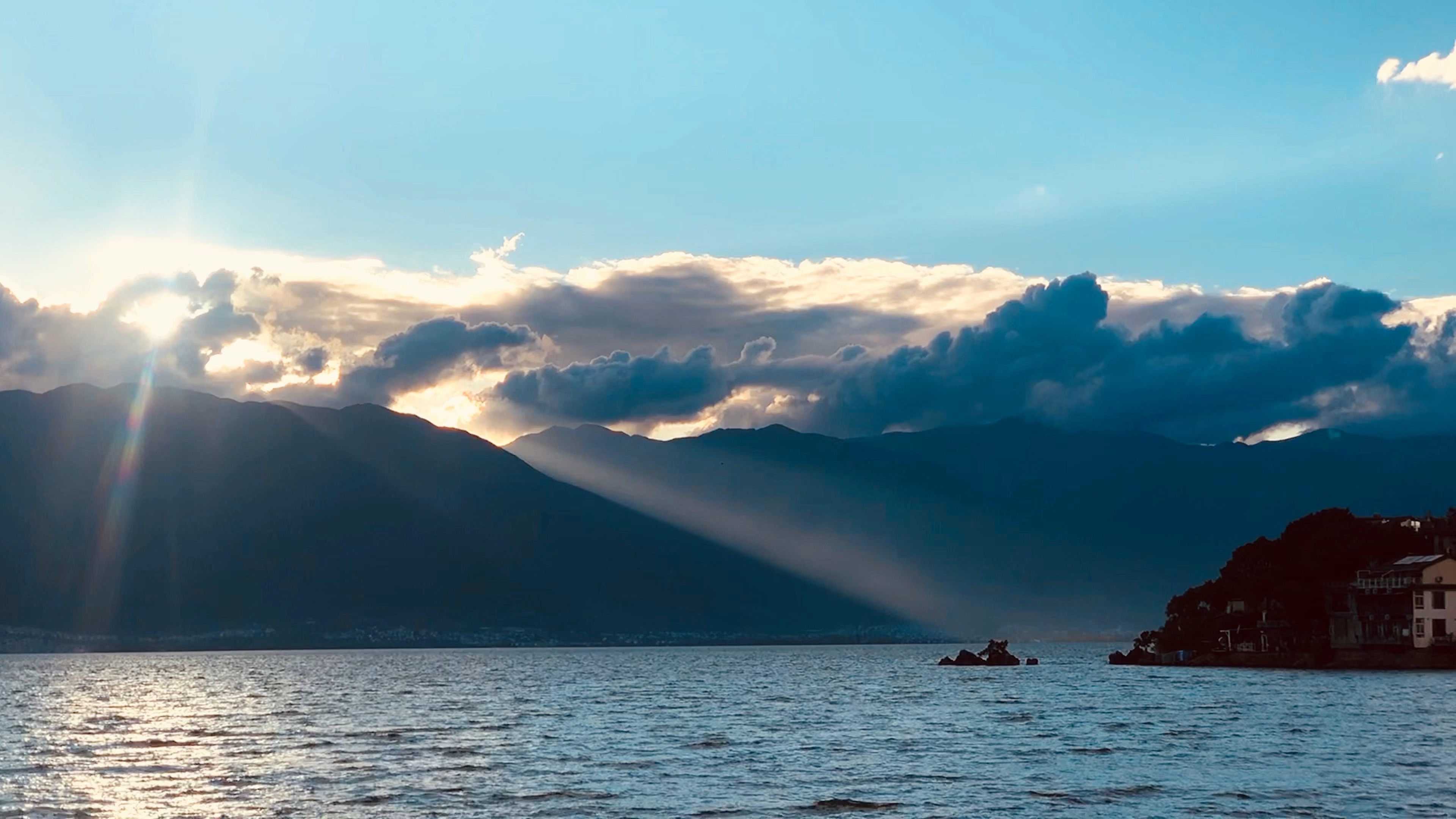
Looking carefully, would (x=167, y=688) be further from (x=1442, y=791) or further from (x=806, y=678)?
(x=1442, y=791)

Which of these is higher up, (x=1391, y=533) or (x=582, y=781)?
(x=1391, y=533)

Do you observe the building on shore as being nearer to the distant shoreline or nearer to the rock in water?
the distant shoreline

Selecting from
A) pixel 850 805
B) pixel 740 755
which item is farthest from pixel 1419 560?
pixel 850 805

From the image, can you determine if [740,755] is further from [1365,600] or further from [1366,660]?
[1365,600]

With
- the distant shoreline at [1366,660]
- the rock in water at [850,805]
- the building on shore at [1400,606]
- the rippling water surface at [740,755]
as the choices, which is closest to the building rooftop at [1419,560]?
the building on shore at [1400,606]

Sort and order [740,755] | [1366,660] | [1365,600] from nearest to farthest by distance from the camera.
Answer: [740,755] → [1366,660] → [1365,600]

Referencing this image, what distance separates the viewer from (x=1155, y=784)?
206 feet

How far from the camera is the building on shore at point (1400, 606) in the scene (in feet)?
562

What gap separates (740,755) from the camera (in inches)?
3000

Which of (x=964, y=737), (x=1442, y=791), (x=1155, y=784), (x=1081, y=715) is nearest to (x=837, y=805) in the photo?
(x=1155, y=784)

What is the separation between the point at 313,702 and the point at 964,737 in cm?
6612

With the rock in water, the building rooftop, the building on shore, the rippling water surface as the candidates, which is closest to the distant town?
the building on shore

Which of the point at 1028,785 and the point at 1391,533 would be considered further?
the point at 1391,533

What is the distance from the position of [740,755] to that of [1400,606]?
13176 centimetres
